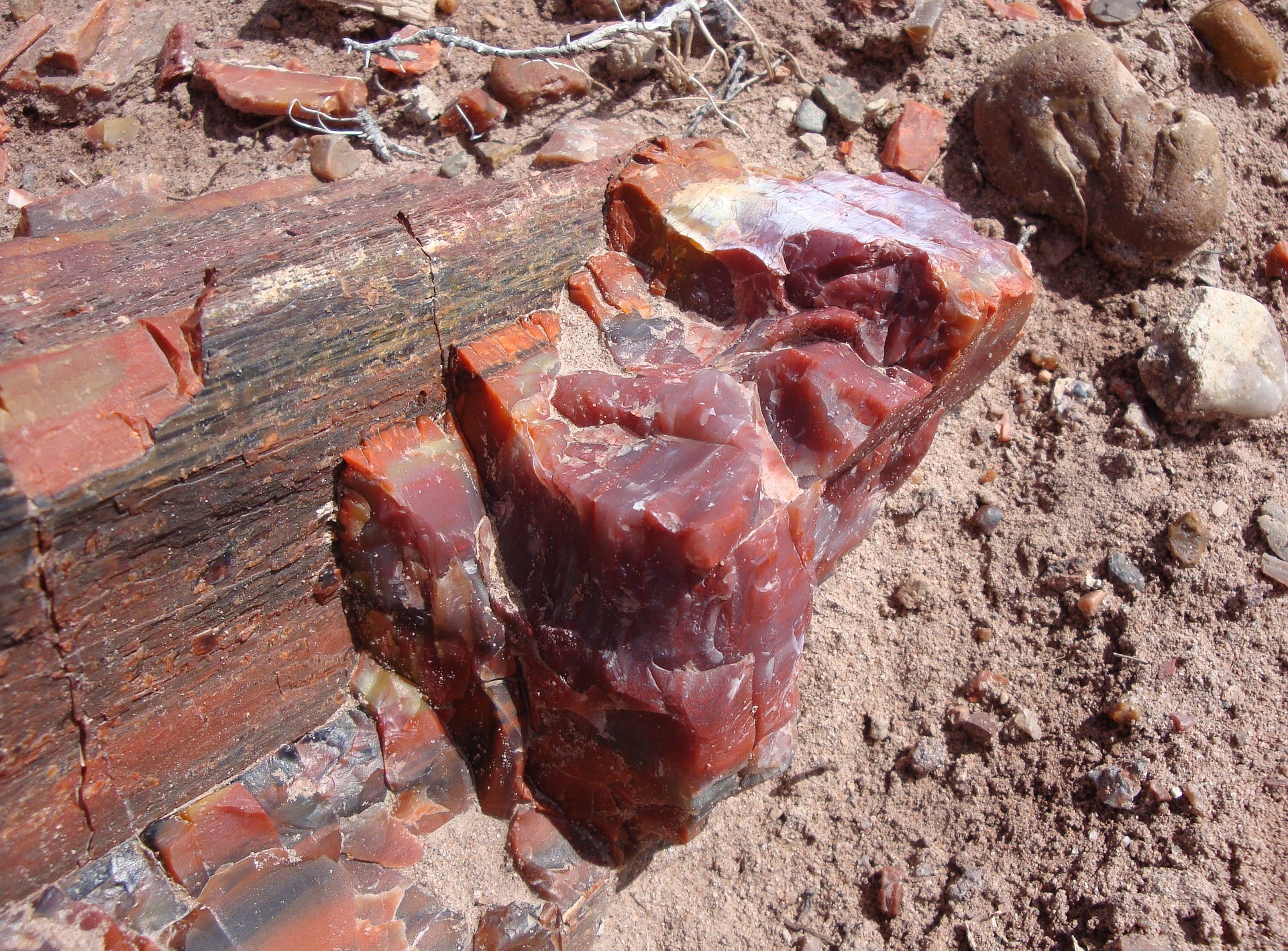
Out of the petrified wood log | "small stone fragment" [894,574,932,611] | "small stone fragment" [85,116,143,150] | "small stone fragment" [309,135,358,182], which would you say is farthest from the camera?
"small stone fragment" [85,116,143,150]

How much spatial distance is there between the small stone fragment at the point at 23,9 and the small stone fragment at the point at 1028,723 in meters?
4.23

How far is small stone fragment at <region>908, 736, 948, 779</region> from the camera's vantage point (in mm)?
2660

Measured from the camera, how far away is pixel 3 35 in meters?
3.66

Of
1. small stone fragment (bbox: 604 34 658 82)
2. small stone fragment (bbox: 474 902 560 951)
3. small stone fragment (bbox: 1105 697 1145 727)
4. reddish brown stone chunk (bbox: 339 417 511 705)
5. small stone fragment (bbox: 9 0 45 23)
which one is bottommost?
small stone fragment (bbox: 474 902 560 951)

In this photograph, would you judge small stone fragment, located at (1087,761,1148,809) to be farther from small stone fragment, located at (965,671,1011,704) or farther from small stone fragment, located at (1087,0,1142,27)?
small stone fragment, located at (1087,0,1142,27)

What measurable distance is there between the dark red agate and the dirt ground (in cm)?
30

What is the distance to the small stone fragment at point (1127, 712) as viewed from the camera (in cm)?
256

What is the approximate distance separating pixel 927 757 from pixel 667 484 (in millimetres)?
1233

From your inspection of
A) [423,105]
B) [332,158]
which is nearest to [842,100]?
[423,105]

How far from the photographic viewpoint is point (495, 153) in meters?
3.51

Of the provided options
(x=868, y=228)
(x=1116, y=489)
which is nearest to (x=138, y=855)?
(x=868, y=228)

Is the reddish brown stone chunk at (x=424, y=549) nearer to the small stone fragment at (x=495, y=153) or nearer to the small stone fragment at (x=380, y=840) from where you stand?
the small stone fragment at (x=380, y=840)

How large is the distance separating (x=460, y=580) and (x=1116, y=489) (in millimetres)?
1997

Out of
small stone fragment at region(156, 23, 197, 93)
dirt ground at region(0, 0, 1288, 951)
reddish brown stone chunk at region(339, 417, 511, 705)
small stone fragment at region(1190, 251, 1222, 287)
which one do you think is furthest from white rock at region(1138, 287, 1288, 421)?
small stone fragment at region(156, 23, 197, 93)
